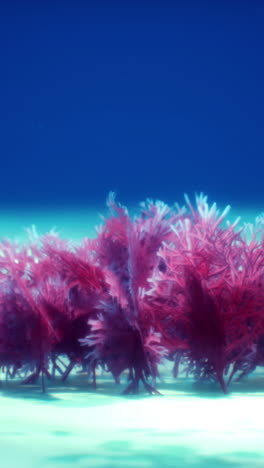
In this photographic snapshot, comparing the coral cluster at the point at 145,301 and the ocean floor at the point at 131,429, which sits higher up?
the coral cluster at the point at 145,301

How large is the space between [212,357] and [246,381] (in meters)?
0.53

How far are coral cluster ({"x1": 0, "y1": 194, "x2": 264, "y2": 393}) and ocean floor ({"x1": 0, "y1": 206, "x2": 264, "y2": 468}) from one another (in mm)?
200

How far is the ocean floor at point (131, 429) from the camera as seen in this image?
40.2 inches

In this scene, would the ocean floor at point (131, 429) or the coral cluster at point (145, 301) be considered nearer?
the ocean floor at point (131, 429)

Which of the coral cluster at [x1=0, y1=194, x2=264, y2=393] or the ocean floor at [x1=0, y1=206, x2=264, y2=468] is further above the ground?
the coral cluster at [x1=0, y1=194, x2=264, y2=393]

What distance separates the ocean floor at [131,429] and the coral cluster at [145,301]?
200mm

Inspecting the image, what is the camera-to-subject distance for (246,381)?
258cm

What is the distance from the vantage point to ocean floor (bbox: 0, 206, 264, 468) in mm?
1021

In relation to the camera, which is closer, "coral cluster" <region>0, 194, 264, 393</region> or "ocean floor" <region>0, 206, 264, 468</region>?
"ocean floor" <region>0, 206, 264, 468</region>

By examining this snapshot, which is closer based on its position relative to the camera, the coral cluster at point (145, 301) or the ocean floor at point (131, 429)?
the ocean floor at point (131, 429)

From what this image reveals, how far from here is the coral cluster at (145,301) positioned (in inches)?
86.3

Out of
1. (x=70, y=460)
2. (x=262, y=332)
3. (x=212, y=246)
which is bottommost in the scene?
(x=70, y=460)

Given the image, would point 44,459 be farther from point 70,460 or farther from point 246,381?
point 246,381

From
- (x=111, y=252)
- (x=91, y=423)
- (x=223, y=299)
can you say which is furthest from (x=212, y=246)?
(x=91, y=423)
